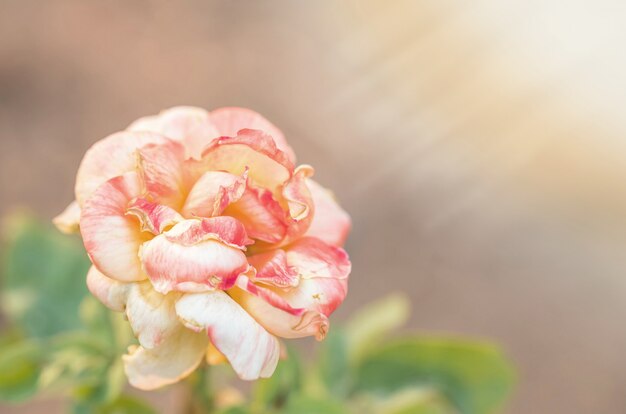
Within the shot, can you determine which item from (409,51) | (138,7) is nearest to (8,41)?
(138,7)

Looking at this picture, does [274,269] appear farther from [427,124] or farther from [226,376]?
[427,124]

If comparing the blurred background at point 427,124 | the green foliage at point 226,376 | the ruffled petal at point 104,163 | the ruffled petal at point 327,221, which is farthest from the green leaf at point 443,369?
the blurred background at point 427,124

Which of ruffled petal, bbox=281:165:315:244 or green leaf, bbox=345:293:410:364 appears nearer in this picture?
ruffled petal, bbox=281:165:315:244

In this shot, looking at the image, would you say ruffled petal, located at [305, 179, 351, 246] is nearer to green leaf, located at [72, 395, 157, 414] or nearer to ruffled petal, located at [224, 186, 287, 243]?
ruffled petal, located at [224, 186, 287, 243]

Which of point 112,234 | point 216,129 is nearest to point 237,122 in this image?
point 216,129

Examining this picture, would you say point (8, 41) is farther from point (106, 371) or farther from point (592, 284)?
point (106, 371)

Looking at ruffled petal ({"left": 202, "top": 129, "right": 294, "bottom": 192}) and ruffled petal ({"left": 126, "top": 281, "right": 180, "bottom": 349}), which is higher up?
ruffled petal ({"left": 202, "top": 129, "right": 294, "bottom": 192})

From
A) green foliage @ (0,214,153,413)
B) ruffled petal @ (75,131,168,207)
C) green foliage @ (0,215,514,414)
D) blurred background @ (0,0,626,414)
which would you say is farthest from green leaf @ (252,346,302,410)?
blurred background @ (0,0,626,414)

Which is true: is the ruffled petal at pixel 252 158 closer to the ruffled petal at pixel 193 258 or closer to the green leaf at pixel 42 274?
the ruffled petal at pixel 193 258
